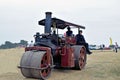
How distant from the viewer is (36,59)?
1225cm

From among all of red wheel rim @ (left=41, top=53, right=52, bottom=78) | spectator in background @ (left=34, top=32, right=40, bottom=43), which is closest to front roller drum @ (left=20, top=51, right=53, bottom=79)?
red wheel rim @ (left=41, top=53, right=52, bottom=78)

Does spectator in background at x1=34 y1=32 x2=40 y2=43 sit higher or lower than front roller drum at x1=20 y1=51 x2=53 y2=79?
higher

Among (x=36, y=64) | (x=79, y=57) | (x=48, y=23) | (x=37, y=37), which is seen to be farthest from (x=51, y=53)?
(x=79, y=57)

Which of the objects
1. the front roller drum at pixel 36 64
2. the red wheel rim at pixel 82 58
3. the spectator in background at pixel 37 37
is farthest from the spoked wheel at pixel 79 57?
the front roller drum at pixel 36 64

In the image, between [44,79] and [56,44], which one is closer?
[44,79]

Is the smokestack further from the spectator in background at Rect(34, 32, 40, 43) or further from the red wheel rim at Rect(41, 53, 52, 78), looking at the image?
the red wheel rim at Rect(41, 53, 52, 78)

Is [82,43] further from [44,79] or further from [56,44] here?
[44,79]

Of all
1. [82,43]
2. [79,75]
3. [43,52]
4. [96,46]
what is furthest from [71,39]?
[96,46]

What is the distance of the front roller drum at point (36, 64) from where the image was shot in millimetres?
12195

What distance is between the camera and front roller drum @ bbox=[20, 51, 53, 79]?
12.2 m

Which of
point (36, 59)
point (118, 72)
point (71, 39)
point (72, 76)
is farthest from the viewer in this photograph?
point (71, 39)

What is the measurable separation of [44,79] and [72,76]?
1.56m

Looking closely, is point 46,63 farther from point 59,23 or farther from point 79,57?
point 79,57

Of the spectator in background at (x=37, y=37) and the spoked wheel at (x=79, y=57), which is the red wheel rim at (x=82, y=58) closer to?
the spoked wheel at (x=79, y=57)
